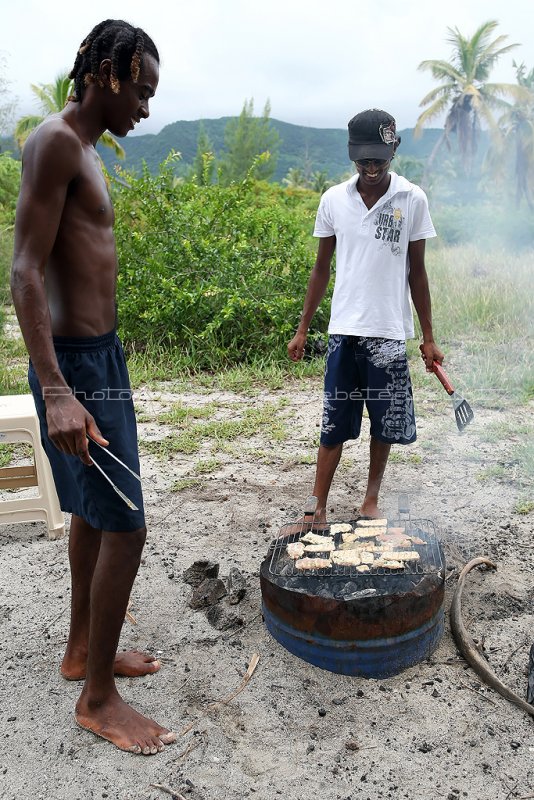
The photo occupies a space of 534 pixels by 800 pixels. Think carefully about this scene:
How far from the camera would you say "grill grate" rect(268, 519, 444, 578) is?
293 cm

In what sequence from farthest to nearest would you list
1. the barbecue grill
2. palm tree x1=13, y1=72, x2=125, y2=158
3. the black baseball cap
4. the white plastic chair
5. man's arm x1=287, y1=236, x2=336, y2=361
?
palm tree x1=13, y1=72, x2=125, y2=158 < the white plastic chair < man's arm x1=287, y1=236, x2=336, y2=361 < the black baseball cap < the barbecue grill

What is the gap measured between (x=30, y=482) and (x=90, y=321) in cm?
215

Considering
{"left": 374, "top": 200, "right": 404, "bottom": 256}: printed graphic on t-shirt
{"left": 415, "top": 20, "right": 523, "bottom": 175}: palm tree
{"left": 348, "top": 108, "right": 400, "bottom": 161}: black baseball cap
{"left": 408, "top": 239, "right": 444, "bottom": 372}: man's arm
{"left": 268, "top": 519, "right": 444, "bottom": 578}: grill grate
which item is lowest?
{"left": 268, "top": 519, "right": 444, "bottom": 578}: grill grate

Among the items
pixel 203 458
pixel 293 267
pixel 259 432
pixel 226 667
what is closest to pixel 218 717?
pixel 226 667

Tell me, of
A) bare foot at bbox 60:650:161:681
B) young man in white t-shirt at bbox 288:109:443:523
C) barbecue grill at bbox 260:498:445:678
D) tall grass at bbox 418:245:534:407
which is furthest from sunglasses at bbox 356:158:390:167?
tall grass at bbox 418:245:534:407

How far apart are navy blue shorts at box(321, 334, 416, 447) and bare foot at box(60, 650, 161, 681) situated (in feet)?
4.87

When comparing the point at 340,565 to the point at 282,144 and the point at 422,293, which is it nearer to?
the point at 422,293

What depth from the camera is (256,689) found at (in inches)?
110

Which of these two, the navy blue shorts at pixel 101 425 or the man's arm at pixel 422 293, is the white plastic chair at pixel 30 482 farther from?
the man's arm at pixel 422 293

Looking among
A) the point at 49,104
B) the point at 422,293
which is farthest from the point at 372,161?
the point at 49,104

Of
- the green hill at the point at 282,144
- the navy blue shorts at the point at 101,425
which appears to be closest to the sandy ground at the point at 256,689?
the navy blue shorts at the point at 101,425

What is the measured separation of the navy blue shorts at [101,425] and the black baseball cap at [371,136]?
5.44 ft

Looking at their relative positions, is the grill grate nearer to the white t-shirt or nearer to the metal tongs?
the metal tongs

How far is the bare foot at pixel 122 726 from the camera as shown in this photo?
8.14ft
